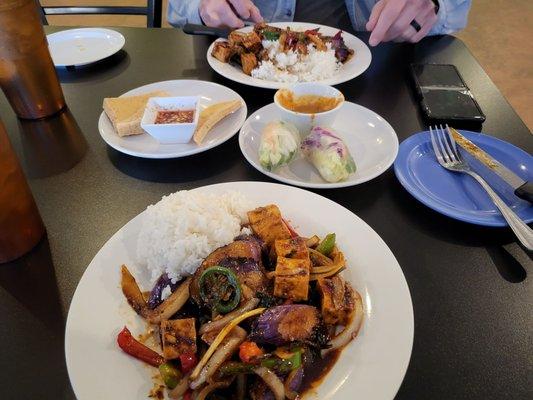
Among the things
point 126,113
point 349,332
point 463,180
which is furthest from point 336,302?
point 126,113

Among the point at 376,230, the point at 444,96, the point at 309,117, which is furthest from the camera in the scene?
the point at 444,96

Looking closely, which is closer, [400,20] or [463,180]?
[463,180]

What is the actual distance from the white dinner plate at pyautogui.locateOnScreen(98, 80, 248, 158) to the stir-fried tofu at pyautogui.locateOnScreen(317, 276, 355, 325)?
76 cm

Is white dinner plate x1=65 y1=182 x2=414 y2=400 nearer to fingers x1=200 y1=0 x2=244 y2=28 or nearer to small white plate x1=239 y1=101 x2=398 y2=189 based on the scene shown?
small white plate x1=239 y1=101 x2=398 y2=189

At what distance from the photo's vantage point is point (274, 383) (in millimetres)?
843

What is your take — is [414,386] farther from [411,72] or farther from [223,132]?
[411,72]

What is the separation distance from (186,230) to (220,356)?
1.21 feet

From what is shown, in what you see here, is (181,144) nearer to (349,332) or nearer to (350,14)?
(349,332)

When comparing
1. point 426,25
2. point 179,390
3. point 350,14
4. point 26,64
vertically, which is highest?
point 426,25

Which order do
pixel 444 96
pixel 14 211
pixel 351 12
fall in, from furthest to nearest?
pixel 351 12 → pixel 444 96 → pixel 14 211

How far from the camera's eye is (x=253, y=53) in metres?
2.09

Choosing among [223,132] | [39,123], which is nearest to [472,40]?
[223,132]

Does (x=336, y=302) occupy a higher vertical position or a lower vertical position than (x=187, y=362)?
higher

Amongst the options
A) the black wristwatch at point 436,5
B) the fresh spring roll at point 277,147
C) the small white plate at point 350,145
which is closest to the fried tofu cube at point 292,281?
the small white plate at point 350,145
